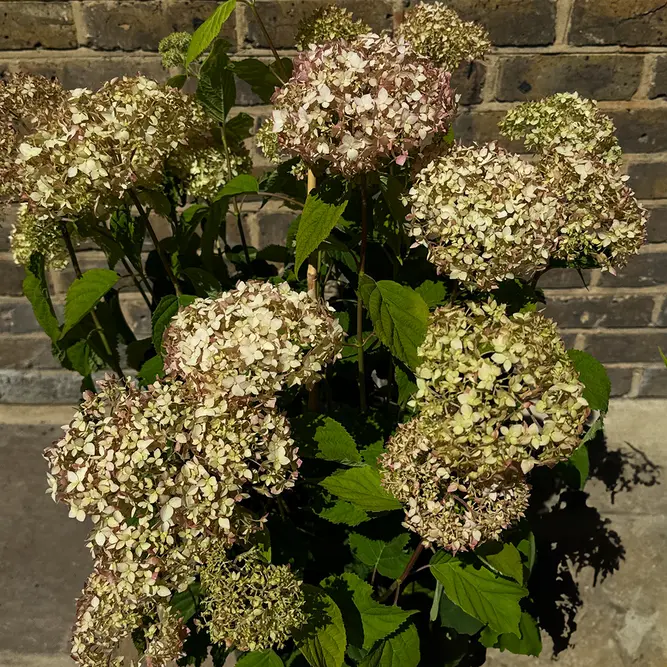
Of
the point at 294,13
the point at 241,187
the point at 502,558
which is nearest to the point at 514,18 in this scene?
the point at 294,13

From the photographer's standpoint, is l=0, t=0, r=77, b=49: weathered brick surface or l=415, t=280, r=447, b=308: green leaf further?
l=0, t=0, r=77, b=49: weathered brick surface

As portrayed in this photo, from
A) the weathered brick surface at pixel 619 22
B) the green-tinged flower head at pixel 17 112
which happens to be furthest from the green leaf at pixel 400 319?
the weathered brick surface at pixel 619 22

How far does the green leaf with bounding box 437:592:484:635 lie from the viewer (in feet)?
2.73

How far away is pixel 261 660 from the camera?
0.75 metres

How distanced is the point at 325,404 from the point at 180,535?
19.8 inches

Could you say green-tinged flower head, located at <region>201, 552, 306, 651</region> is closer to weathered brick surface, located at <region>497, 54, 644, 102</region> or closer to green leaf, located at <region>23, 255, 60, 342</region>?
green leaf, located at <region>23, 255, 60, 342</region>

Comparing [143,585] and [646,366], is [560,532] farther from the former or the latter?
[143,585]

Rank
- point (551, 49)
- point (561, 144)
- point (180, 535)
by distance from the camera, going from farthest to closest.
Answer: point (551, 49), point (561, 144), point (180, 535)

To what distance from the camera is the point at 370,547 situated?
33.8 inches

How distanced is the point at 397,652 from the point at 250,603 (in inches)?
10.9

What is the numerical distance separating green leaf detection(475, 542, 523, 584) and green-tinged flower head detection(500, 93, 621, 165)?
483mm

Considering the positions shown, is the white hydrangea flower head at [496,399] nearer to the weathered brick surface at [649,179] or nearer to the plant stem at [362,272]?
the plant stem at [362,272]

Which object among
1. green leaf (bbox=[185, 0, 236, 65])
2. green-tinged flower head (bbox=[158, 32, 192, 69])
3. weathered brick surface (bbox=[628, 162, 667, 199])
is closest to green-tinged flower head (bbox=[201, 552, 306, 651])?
green leaf (bbox=[185, 0, 236, 65])

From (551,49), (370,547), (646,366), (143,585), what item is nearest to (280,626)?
(143,585)
